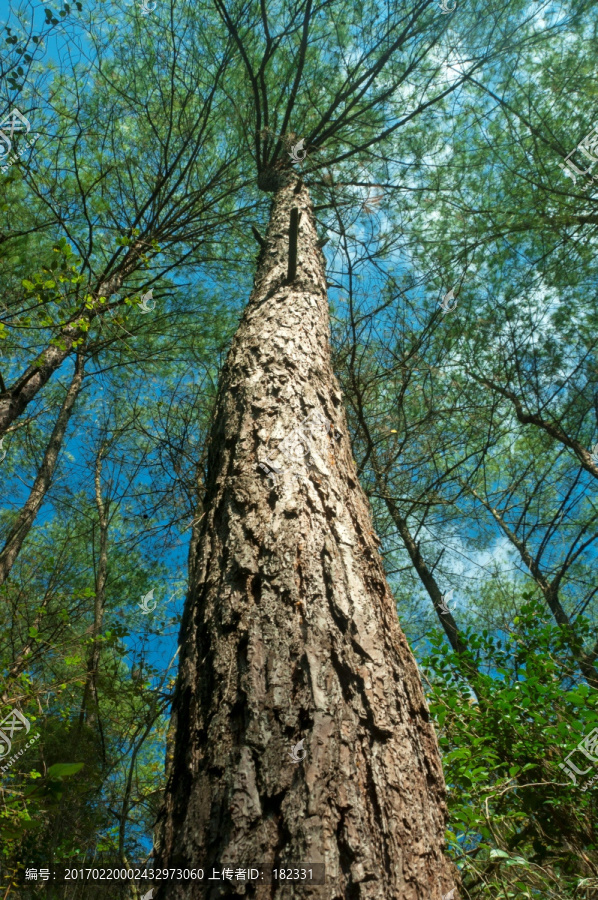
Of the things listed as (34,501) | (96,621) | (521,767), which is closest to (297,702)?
(521,767)

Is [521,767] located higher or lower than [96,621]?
lower

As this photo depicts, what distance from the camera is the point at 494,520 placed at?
5.73 meters

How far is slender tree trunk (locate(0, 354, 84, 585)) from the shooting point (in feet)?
11.9

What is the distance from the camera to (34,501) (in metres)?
4.00

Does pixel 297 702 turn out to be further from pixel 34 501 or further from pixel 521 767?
pixel 34 501

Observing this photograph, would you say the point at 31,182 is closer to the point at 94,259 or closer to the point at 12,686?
the point at 94,259

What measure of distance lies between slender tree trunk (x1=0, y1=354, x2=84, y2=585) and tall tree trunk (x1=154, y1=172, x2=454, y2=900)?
8.82ft

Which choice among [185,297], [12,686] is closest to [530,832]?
[12,686]

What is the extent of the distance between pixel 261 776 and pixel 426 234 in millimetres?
5606

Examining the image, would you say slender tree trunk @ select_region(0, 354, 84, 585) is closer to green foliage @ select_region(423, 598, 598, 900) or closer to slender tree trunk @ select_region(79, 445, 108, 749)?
Result: slender tree trunk @ select_region(79, 445, 108, 749)

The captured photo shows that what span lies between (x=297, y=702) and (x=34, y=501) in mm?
3688

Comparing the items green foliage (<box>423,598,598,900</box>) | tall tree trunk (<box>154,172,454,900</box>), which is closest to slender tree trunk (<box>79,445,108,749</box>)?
green foliage (<box>423,598,598,900</box>)

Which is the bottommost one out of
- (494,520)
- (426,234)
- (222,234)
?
(494,520)

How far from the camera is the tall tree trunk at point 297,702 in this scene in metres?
0.81
